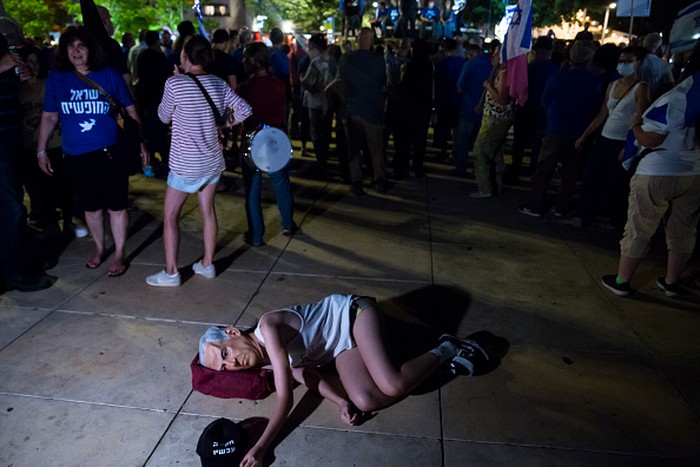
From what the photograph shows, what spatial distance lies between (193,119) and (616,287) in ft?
12.3

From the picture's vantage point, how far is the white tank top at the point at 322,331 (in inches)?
118

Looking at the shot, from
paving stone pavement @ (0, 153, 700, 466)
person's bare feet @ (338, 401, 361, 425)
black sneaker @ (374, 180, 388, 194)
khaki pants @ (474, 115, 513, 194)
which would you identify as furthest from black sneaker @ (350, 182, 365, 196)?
person's bare feet @ (338, 401, 361, 425)

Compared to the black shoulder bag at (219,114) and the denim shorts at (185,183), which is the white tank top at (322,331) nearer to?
the denim shorts at (185,183)

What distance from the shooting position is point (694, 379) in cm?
334

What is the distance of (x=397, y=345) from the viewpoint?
368 centimetres

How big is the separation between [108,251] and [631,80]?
212 inches

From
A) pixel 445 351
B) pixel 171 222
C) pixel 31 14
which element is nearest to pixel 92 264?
pixel 171 222

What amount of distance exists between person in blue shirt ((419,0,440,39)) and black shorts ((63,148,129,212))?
1686 cm

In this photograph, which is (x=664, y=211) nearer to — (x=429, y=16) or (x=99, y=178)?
(x=99, y=178)

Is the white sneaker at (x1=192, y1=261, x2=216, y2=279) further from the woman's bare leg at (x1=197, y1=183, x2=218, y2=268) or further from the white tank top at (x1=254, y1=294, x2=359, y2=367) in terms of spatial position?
the white tank top at (x1=254, y1=294, x2=359, y2=367)

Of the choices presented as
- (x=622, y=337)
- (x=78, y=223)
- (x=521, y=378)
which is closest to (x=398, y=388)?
(x=521, y=378)

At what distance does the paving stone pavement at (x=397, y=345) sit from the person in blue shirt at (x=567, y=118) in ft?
1.99

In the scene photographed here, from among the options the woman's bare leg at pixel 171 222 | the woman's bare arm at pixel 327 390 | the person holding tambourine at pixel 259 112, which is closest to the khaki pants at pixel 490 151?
the person holding tambourine at pixel 259 112

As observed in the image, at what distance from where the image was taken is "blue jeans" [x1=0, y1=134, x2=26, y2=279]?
417 centimetres
